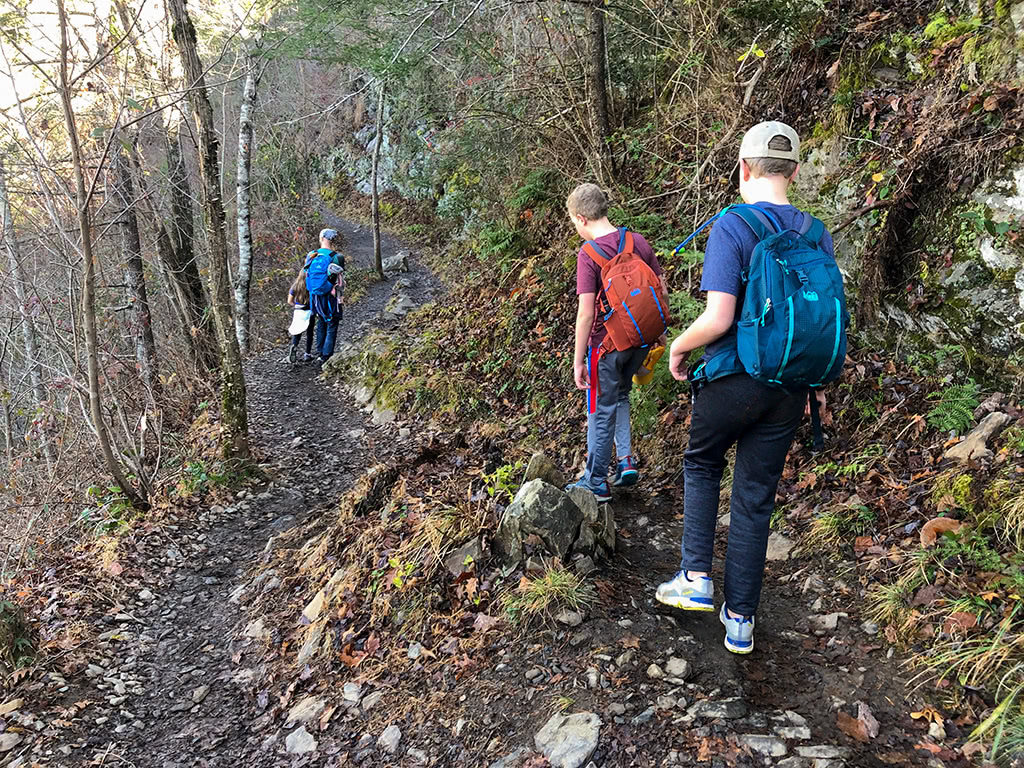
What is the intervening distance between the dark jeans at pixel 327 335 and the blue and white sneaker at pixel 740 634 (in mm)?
9173

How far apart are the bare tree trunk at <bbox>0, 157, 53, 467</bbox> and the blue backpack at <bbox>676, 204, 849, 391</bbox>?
923cm

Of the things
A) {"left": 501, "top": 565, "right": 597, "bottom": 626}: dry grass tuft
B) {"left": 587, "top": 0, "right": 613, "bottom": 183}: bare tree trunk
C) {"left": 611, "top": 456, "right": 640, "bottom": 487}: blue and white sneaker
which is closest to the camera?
{"left": 501, "top": 565, "right": 597, "bottom": 626}: dry grass tuft

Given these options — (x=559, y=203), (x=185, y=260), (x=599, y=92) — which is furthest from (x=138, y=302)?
(x=599, y=92)

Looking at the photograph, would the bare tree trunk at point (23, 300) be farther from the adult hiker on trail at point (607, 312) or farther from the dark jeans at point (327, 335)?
the adult hiker on trail at point (607, 312)

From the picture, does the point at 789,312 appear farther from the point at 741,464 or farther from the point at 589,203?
the point at 589,203

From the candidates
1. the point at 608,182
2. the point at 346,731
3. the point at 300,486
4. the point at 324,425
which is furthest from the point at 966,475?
the point at 324,425

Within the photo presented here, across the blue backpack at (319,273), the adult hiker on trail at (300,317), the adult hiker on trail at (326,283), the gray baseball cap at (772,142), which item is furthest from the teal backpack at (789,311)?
the adult hiker on trail at (300,317)

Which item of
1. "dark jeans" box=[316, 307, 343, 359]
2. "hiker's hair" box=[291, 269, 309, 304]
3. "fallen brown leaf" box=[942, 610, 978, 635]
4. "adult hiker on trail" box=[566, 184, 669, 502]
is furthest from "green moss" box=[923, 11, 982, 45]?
"dark jeans" box=[316, 307, 343, 359]

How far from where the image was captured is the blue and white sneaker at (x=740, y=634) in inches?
122

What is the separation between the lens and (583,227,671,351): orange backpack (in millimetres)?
3904

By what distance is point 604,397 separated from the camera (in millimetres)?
4289

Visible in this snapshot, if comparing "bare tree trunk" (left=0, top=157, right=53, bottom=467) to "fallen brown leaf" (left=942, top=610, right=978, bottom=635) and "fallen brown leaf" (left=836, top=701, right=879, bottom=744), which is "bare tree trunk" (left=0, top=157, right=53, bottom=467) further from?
"fallen brown leaf" (left=942, top=610, right=978, bottom=635)

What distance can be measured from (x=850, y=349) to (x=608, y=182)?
4437 millimetres

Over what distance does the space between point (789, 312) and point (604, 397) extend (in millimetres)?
1888
